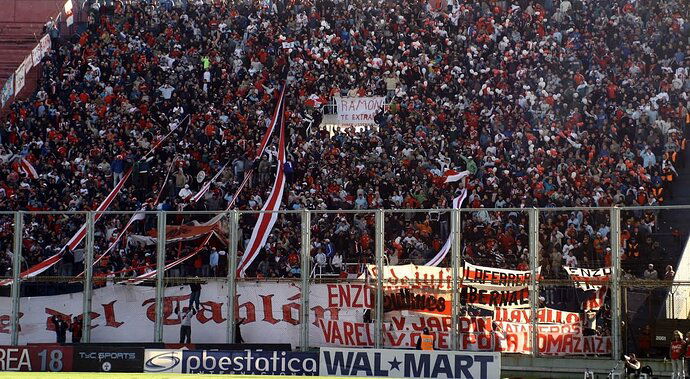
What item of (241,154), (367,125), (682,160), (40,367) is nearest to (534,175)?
(682,160)

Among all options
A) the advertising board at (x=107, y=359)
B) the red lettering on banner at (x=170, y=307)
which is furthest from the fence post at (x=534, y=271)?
the advertising board at (x=107, y=359)

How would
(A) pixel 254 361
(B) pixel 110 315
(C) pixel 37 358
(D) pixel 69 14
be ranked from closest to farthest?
(A) pixel 254 361 < (C) pixel 37 358 < (B) pixel 110 315 < (D) pixel 69 14

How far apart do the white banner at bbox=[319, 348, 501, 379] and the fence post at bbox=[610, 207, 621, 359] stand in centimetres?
252

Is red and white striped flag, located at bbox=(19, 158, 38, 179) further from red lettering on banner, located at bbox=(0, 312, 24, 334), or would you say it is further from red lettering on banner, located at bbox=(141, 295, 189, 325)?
red lettering on banner, located at bbox=(141, 295, 189, 325)

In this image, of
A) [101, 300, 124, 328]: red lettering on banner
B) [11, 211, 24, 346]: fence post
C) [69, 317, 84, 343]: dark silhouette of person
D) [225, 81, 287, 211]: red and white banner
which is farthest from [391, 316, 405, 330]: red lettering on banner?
[225, 81, 287, 211]: red and white banner

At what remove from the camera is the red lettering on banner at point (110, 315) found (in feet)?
94.9

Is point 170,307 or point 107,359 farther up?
point 170,307

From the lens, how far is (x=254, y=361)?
90.0 ft

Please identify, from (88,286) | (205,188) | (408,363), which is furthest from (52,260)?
(408,363)

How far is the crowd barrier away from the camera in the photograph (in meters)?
26.0

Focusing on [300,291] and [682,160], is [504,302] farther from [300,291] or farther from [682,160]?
[682,160]

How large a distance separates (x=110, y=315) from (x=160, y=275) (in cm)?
170

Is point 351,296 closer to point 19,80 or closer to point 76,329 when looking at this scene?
point 76,329

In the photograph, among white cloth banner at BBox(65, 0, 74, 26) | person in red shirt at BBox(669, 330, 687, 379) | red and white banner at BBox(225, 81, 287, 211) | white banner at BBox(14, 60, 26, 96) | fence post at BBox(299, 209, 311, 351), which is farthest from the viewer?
white cloth banner at BBox(65, 0, 74, 26)
